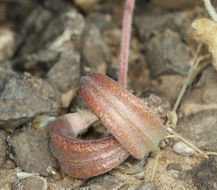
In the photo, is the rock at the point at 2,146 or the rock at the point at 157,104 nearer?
the rock at the point at 2,146

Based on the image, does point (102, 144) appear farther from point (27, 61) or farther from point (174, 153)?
point (27, 61)

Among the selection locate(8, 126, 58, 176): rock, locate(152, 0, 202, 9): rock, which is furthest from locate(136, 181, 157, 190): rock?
locate(152, 0, 202, 9): rock

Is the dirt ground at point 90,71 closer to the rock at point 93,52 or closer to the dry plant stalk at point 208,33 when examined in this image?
the rock at point 93,52

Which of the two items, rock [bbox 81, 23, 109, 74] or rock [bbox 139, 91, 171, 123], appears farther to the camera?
rock [bbox 81, 23, 109, 74]

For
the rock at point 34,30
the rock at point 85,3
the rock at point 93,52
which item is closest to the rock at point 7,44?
the rock at point 34,30

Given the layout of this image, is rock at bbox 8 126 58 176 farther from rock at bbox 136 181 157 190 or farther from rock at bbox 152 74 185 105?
rock at bbox 152 74 185 105

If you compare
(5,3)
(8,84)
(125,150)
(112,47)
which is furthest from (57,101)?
(5,3)

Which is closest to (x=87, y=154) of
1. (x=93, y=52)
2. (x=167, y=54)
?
(x=167, y=54)
